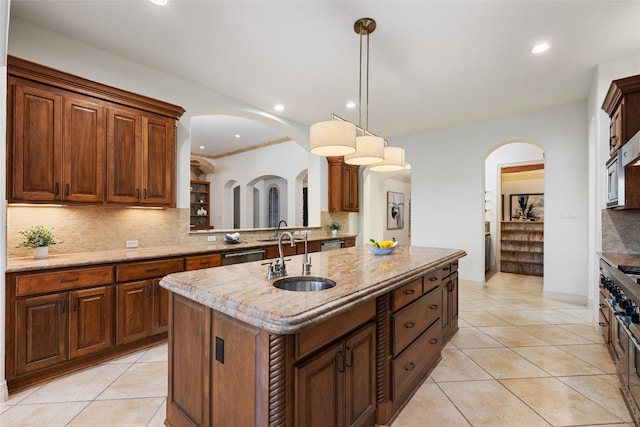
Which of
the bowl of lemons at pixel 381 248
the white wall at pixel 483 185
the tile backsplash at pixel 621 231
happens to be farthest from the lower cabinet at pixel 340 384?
the white wall at pixel 483 185

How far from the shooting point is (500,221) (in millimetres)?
6793

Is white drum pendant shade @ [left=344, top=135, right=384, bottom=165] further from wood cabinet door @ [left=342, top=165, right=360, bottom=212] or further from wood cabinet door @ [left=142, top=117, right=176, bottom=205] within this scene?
wood cabinet door @ [left=342, top=165, right=360, bottom=212]

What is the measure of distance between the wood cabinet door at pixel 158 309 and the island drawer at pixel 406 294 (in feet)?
6.88

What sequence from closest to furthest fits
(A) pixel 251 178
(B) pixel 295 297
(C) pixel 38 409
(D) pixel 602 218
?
(B) pixel 295 297
(C) pixel 38 409
(D) pixel 602 218
(A) pixel 251 178

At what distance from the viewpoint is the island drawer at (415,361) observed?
1876 millimetres

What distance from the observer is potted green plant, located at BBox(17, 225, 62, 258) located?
243 cm

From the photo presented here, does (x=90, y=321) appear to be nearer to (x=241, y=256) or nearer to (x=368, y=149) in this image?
(x=241, y=256)

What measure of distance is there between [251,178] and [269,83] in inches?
196

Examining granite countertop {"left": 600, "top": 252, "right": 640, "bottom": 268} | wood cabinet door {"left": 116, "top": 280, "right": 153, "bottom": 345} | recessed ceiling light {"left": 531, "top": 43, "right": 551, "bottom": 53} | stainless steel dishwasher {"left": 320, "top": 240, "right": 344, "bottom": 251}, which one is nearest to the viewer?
granite countertop {"left": 600, "top": 252, "right": 640, "bottom": 268}

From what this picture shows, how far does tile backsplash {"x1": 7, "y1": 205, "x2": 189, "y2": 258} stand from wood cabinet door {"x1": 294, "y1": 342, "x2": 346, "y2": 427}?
2.80 metres

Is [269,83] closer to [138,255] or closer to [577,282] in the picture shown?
[138,255]

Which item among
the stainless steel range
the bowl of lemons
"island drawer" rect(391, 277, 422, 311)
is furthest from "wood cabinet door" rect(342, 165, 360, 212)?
the stainless steel range

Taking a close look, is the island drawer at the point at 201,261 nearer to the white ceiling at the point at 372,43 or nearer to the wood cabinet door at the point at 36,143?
the wood cabinet door at the point at 36,143

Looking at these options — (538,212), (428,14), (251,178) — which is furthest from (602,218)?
(251,178)
